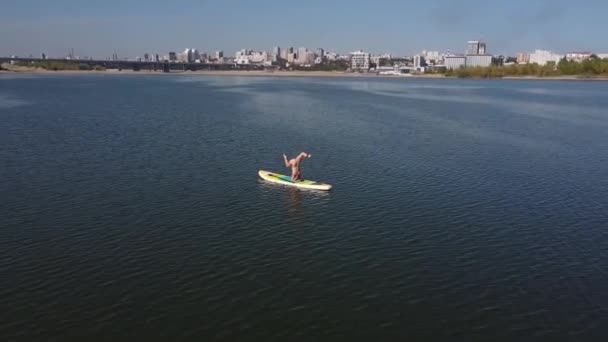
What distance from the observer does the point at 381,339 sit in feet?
62.8

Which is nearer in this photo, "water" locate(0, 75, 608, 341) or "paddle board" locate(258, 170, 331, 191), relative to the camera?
"water" locate(0, 75, 608, 341)

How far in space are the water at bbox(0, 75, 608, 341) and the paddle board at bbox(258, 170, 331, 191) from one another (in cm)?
89

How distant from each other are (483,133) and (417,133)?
9.87m

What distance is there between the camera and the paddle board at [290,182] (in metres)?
37.8

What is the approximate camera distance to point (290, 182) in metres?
39.0

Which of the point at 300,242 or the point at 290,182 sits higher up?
the point at 290,182

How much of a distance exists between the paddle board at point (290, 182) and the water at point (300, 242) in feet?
2.92

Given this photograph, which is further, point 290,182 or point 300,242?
point 290,182

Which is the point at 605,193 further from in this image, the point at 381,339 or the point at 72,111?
the point at 72,111

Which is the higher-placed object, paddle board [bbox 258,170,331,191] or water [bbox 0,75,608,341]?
paddle board [bbox 258,170,331,191]

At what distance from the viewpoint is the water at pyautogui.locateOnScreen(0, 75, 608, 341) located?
2025 cm

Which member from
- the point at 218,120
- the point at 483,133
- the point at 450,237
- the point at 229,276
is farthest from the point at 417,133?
the point at 229,276

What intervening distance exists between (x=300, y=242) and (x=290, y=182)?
1150cm

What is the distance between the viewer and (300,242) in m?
27.9
